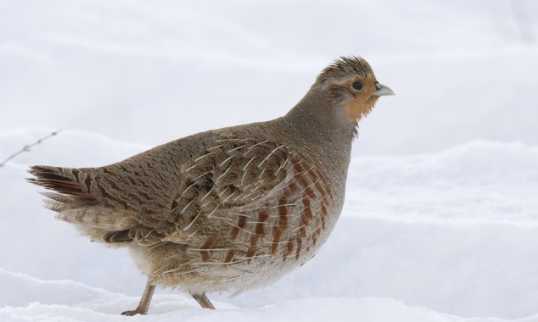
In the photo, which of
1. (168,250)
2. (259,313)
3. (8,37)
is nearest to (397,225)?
(168,250)

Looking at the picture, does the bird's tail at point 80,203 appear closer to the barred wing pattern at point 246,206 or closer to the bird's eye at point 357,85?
the barred wing pattern at point 246,206

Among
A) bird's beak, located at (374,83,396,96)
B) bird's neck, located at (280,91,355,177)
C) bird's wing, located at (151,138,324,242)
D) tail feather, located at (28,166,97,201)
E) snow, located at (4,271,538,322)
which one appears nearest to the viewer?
snow, located at (4,271,538,322)

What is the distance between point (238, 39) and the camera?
8.30 metres

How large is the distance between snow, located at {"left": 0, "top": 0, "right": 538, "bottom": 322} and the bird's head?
2.48ft

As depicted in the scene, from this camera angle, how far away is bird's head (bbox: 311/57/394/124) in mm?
4277

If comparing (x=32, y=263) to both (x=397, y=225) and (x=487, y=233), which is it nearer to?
(x=397, y=225)

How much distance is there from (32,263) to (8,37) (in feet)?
10.4

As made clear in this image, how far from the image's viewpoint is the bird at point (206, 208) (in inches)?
143

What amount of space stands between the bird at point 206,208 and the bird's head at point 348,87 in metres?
0.39

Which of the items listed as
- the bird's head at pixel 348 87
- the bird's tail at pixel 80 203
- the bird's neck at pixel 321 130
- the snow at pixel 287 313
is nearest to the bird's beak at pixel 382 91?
the bird's head at pixel 348 87

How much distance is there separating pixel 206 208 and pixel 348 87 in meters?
0.98

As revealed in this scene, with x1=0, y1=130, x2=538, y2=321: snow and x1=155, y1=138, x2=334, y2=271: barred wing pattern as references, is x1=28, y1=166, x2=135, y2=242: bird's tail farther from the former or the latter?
x1=0, y1=130, x2=538, y2=321: snow

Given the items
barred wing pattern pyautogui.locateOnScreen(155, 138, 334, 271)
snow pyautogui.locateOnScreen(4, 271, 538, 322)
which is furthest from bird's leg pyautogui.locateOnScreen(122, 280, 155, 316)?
snow pyautogui.locateOnScreen(4, 271, 538, 322)

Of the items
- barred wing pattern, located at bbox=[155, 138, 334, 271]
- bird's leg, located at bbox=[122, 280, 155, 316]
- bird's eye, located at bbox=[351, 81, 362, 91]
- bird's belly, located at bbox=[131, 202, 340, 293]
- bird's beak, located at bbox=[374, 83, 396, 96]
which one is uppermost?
bird's eye, located at bbox=[351, 81, 362, 91]
